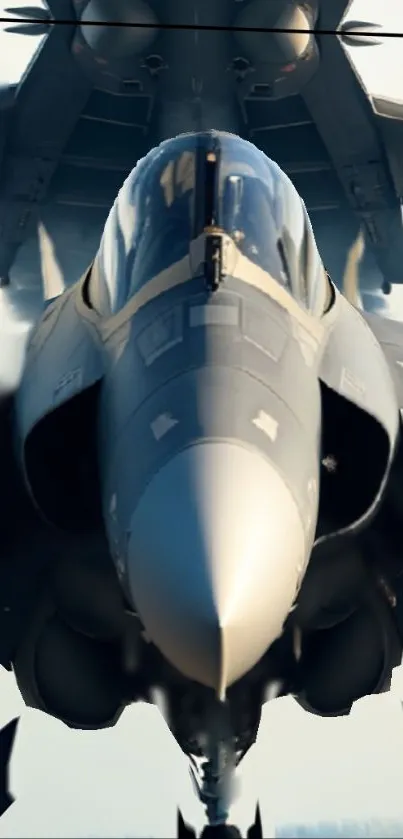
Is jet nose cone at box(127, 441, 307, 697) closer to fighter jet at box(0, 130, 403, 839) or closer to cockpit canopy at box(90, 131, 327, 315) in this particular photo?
fighter jet at box(0, 130, 403, 839)

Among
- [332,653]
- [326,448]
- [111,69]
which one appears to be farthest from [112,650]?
[111,69]

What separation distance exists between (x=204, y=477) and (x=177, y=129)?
8716 mm

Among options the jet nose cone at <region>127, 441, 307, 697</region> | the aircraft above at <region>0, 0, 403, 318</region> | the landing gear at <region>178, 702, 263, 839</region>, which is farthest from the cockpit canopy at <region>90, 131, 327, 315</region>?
the aircraft above at <region>0, 0, 403, 318</region>

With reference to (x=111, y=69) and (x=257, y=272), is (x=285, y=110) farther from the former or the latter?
(x=257, y=272)

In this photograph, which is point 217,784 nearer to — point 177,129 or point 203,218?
point 203,218

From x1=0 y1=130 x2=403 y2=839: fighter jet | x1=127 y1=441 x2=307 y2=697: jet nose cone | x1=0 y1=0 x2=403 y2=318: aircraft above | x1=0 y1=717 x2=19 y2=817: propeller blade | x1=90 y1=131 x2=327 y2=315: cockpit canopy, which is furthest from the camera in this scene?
x1=0 y1=0 x2=403 y2=318: aircraft above

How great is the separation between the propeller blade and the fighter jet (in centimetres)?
2

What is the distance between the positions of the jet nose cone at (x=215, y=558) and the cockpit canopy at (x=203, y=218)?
1.15 m

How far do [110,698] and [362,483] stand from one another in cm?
128

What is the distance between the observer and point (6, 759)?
566 cm

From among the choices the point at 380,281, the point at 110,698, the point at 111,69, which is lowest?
the point at 380,281

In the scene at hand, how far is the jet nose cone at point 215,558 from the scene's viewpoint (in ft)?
12.1

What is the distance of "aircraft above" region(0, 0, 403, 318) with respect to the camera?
11.9m

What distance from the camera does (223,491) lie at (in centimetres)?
386
